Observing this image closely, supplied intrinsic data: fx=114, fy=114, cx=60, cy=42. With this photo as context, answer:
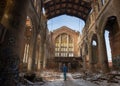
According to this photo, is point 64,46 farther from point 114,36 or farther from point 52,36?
point 114,36

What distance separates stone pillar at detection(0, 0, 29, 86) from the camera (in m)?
2.67

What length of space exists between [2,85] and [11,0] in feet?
6.80

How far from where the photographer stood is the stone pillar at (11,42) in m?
2.67

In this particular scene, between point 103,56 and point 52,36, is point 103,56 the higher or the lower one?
the lower one

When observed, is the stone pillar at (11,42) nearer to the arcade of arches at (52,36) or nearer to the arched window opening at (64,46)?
the arcade of arches at (52,36)

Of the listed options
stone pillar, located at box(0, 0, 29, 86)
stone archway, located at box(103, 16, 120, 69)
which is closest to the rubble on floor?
stone archway, located at box(103, 16, 120, 69)

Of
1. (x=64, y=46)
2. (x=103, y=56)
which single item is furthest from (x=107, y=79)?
(x=64, y=46)

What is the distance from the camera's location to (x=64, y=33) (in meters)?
38.9

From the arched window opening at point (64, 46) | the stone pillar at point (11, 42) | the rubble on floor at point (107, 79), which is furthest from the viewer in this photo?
the arched window opening at point (64, 46)

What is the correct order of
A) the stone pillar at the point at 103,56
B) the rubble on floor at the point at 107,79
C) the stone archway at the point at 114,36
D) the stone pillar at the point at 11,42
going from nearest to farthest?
the stone pillar at the point at 11,42
the rubble on floor at the point at 107,79
the stone pillar at the point at 103,56
the stone archway at the point at 114,36

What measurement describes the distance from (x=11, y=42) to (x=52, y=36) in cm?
3445

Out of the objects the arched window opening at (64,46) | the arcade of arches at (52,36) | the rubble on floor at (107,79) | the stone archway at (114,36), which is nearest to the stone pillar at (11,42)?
the arcade of arches at (52,36)

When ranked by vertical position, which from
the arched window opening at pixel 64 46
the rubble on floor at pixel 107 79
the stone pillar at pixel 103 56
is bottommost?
the rubble on floor at pixel 107 79

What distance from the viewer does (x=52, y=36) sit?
122 ft
